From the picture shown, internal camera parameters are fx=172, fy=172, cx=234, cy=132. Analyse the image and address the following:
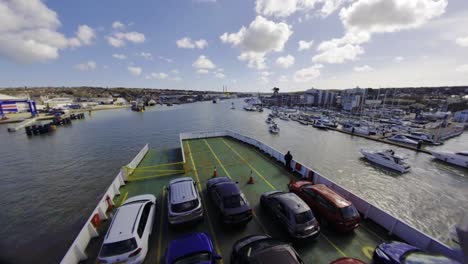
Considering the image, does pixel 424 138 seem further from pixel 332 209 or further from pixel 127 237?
pixel 127 237

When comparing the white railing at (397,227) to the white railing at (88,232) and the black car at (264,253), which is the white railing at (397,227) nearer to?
the black car at (264,253)

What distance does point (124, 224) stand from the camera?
5.70 metres

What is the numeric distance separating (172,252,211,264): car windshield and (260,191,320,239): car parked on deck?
3.10 metres

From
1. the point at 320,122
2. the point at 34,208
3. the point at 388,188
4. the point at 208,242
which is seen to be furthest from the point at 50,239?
the point at 320,122

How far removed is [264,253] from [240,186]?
20.3 feet

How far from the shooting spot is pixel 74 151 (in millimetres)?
24891

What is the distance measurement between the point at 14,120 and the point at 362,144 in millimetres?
86649

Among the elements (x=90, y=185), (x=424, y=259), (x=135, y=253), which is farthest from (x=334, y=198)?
(x=90, y=185)

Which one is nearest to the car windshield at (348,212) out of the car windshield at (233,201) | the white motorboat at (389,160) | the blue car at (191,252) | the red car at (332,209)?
the red car at (332,209)

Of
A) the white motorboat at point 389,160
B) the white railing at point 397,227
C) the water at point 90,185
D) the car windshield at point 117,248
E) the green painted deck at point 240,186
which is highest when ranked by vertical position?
the car windshield at point 117,248

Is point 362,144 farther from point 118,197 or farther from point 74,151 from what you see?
point 74,151

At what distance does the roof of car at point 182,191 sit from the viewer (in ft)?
23.0

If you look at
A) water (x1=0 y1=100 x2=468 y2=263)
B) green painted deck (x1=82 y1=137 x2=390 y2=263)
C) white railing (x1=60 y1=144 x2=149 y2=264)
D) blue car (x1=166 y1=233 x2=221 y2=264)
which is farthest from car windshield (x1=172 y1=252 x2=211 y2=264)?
water (x1=0 y1=100 x2=468 y2=263)

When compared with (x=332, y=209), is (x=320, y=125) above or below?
below
